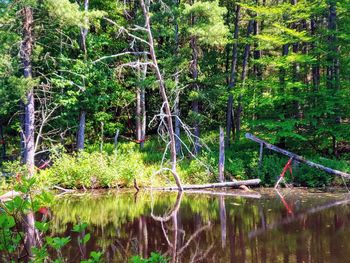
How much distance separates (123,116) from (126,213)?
14.2 m

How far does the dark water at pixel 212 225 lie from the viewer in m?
7.52

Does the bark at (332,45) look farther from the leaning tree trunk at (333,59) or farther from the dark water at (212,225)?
the dark water at (212,225)

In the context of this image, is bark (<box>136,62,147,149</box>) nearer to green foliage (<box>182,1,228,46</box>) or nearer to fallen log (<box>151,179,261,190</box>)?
green foliage (<box>182,1,228,46</box>)

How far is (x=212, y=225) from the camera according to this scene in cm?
993

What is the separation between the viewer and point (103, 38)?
1967cm

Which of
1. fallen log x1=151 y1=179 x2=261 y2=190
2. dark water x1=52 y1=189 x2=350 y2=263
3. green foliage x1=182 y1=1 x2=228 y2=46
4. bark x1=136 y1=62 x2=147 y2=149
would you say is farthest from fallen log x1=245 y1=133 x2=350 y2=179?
bark x1=136 y1=62 x2=147 y2=149

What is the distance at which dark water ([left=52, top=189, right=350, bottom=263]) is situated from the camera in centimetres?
752

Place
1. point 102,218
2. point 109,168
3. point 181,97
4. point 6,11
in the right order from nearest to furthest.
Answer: point 102,218
point 6,11
point 109,168
point 181,97

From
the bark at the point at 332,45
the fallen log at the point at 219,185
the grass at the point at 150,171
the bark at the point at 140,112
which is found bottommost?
the fallen log at the point at 219,185

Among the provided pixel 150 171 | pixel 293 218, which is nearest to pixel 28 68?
pixel 150 171

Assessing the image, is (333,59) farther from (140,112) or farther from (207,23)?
(140,112)

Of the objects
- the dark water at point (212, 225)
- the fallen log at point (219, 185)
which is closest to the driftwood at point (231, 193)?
the dark water at point (212, 225)

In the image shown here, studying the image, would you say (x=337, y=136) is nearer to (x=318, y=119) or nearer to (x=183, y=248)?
(x=318, y=119)

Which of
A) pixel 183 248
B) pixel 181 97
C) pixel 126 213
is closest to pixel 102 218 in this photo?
pixel 126 213
